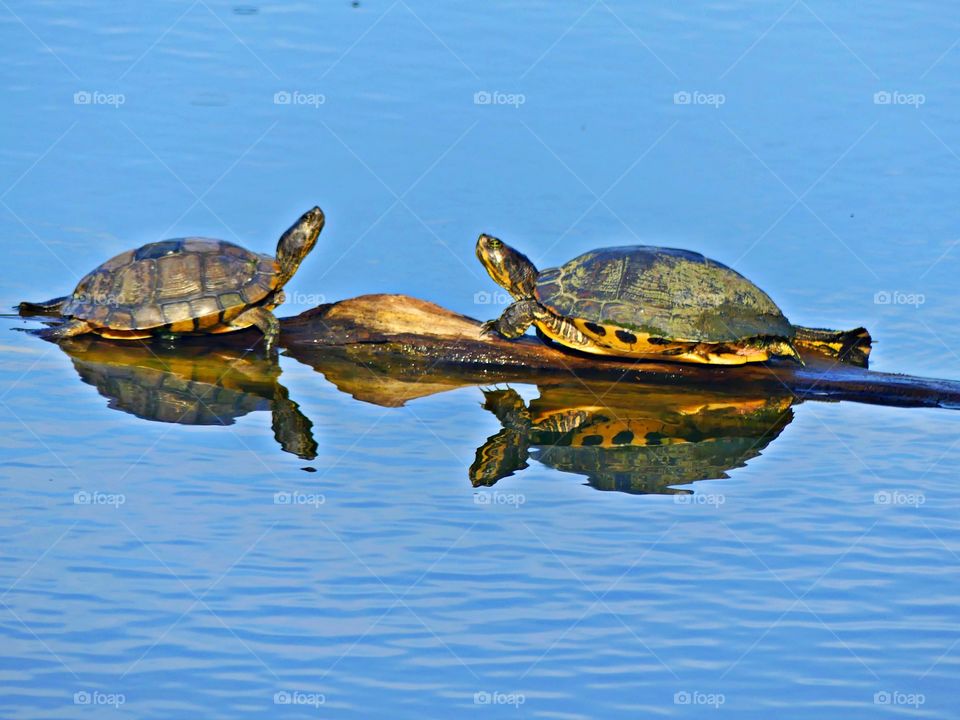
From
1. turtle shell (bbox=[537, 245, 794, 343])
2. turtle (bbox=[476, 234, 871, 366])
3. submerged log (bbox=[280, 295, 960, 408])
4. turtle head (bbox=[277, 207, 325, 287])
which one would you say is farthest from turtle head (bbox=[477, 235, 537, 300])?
turtle head (bbox=[277, 207, 325, 287])

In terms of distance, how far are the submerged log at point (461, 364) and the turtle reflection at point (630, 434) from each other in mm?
161

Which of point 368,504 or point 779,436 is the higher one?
point 779,436

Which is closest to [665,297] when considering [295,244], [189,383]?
[295,244]

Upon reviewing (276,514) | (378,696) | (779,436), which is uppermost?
(779,436)

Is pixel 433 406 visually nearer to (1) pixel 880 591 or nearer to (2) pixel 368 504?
(2) pixel 368 504

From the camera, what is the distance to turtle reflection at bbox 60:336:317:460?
11406 mm

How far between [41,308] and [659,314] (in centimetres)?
542

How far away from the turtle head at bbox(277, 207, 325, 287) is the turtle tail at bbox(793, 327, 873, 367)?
421 cm

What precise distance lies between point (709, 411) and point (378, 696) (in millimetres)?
5059

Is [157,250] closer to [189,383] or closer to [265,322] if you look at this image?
[265,322]

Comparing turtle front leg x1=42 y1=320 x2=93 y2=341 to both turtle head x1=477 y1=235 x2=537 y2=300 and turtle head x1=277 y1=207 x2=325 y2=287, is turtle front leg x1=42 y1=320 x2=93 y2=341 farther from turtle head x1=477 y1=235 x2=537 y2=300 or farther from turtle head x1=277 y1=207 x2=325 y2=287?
turtle head x1=477 y1=235 x2=537 y2=300

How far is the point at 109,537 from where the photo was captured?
29.9 ft

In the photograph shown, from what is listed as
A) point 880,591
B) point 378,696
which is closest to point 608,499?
point 880,591

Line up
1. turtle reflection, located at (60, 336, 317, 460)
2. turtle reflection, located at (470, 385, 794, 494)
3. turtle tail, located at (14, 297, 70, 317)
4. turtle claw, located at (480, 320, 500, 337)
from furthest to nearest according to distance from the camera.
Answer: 1. turtle tail, located at (14, 297, 70, 317)
2. turtle claw, located at (480, 320, 500, 337)
3. turtle reflection, located at (60, 336, 317, 460)
4. turtle reflection, located at (470, 385, 794, 494)
